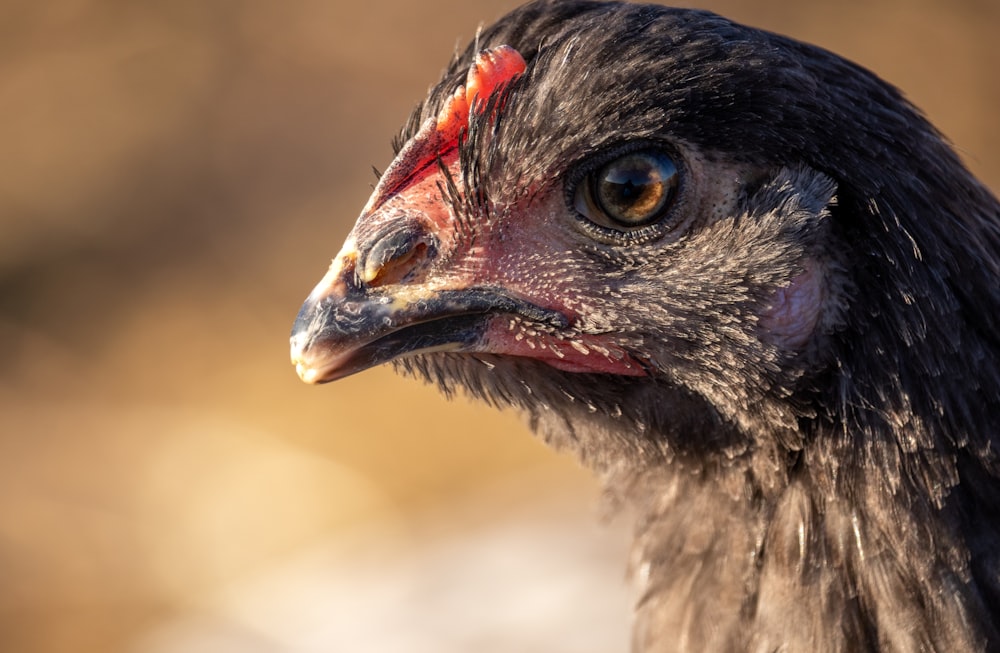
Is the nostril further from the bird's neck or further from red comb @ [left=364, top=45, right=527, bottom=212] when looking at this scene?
the bird's neck

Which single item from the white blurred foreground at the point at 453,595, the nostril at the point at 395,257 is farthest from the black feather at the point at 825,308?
the white blurred foreground at the point at 453,595

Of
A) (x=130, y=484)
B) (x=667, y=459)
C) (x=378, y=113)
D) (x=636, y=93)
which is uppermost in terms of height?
(x=378, y=113)

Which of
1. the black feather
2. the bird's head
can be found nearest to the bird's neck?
the black feather

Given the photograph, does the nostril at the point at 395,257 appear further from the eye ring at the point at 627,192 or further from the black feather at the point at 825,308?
the eye ring at the point at 627,192

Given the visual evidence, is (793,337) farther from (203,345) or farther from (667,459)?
(203,345)

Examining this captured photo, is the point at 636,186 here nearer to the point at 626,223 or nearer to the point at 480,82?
the point at 626,223

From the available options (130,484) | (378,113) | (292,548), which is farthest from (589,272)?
(378,113)
